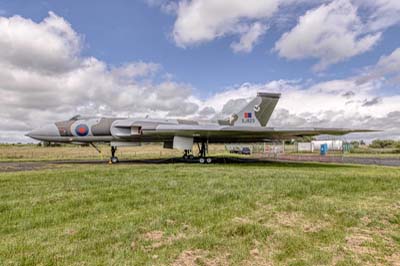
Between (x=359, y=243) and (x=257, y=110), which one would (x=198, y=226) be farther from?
(x=257, y=110)

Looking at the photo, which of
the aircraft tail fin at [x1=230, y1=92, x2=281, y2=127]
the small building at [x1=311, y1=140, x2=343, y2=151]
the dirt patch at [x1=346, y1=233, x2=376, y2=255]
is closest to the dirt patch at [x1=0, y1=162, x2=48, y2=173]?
the aircraft tail fin at [x1=230, y1=92, x2=281, y2=127]

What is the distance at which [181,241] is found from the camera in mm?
3428

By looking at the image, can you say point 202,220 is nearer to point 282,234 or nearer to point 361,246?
point 282,234

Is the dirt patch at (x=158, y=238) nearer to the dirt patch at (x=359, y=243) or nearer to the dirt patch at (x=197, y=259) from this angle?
the dirt patch at (x=197, y=259)

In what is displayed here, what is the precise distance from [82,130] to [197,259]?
52.7ft

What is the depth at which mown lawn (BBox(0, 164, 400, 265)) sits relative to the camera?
302 centimetres

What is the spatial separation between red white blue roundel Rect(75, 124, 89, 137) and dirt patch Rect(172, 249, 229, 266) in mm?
15780

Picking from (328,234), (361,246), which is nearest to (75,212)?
(328,234)

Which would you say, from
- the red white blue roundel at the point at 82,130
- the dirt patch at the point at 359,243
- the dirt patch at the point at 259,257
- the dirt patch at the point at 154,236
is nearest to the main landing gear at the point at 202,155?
the red white blue roundel at the point at 82,130

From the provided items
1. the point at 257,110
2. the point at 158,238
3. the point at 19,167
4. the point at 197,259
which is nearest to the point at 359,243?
the point at 197,259

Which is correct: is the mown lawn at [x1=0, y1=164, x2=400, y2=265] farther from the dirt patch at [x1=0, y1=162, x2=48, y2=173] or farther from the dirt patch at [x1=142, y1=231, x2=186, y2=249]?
the dirt patch at [x1=0, y1=162, x2=48, y2=173]

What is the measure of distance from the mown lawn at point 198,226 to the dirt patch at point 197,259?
0.5 inches

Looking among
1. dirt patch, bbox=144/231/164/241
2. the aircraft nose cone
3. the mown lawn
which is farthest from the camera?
the aircraft nose cone

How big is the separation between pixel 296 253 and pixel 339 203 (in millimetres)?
2937
